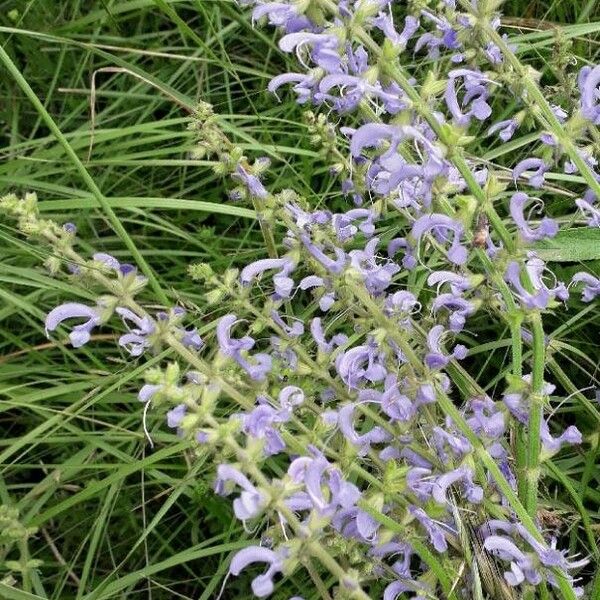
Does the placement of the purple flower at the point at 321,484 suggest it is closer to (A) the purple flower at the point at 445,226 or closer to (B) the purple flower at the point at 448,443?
(B) the purple flower at the point at 448,443

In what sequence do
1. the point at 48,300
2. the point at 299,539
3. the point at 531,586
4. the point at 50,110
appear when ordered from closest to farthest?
the point at 299,539, the point at 531,586, the point at 48,300, the point at 50,110

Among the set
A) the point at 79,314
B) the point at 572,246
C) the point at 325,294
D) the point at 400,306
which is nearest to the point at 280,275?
the point at 325,294

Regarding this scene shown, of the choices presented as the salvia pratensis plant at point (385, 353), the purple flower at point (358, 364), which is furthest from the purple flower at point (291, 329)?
the purple flower at point (358, 364)

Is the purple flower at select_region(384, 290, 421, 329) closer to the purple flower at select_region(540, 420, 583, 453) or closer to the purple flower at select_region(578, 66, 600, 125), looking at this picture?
the purple flower at select_region(540, 420, 583, 453)

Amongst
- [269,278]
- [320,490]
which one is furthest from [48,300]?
[320,490]

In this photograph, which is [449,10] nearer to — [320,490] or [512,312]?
[512,312]

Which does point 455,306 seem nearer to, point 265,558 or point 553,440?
point 553,440

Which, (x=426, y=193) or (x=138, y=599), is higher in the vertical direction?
(x=426, y=193)

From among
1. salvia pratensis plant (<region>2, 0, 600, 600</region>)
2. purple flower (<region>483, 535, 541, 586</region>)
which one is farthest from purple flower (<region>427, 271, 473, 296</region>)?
purple flower (<region>483, 535, 541, 586</region>)
